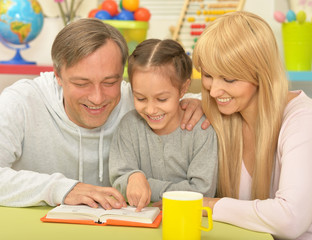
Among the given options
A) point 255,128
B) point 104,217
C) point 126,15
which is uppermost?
point 126,15

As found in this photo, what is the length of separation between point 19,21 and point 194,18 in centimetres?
104

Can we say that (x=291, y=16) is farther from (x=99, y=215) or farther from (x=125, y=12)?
(x=99, y=215)

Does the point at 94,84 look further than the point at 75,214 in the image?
Yes

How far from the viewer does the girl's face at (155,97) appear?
130 centimetres

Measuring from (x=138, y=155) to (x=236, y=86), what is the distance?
0.40 m

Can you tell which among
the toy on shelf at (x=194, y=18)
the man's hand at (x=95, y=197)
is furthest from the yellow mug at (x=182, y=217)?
the toy on shelf at (x=194, y=18)

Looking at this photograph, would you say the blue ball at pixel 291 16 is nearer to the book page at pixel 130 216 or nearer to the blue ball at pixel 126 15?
the blue ball at pixel 126 15

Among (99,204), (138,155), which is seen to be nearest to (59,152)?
(138,155)

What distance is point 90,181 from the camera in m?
1.55

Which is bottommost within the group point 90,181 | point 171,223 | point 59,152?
point 90,181

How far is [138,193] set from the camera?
1173mm

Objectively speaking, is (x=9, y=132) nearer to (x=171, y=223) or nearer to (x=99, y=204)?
(x=99, y=204)

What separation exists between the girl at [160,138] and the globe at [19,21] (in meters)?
1.28

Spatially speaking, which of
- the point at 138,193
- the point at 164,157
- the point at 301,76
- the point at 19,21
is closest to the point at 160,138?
the point at 164,157
